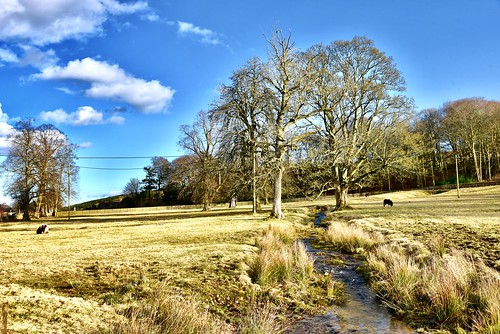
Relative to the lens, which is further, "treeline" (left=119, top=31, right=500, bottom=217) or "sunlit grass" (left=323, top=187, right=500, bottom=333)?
"treeline" (left=119, top=31, right=500, bottom=217)

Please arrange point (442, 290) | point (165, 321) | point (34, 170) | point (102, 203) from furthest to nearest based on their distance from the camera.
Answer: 1. point (102, 203)
2. point (34, 170)
3. point (442, 290)
4. point (165, 321)

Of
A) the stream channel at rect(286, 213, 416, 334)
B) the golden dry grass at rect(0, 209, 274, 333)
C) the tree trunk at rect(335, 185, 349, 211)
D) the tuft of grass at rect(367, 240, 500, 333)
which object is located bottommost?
the stream channel at rect(286, 213, 416, 334)

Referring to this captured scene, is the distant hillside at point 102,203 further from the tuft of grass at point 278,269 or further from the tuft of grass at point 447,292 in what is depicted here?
the tuft of grass at point 447,292

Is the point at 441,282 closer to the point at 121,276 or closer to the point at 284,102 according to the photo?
the point at 121,276

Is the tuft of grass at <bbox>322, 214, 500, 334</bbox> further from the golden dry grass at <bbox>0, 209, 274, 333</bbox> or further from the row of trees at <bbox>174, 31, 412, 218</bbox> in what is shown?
the row of trees at <bbox>174, 31, 412, 218</bbox>

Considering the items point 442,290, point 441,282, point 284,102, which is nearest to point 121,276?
point 442,290

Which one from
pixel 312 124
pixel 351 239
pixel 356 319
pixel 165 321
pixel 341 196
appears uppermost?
pixel 312 124

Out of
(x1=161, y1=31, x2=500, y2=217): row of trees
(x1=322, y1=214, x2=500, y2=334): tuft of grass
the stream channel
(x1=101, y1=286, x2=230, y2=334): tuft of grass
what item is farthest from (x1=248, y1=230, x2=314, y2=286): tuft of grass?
(x1=161, y1=31, x2=500, y2=217): row of trees

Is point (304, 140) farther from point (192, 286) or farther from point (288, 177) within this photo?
point (192, 286)

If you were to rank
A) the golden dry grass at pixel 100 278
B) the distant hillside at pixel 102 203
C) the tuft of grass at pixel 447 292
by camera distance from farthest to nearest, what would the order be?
the distant hillside at pixel 102 203
the tuft of grass at pixel 447 292
the golden dry grass at pixel 100 278

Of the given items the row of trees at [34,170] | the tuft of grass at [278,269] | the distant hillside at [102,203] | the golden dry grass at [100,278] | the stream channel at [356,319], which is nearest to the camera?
the golden dry grass at [100,278]

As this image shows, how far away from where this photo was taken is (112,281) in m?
8.01

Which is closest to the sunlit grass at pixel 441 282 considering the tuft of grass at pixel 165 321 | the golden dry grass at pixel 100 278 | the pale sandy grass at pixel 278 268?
the pale sandy grass at pixel 278 268

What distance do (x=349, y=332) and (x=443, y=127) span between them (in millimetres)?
66888
